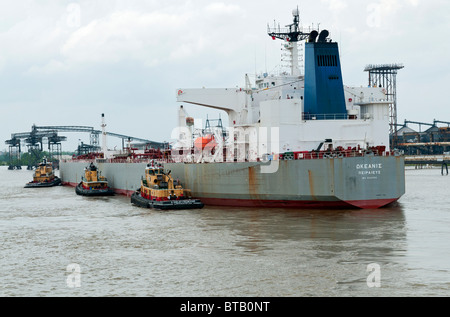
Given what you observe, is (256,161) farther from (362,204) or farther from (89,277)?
(89,277)

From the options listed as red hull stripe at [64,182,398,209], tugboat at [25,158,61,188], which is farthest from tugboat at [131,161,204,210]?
tugboat at [25,158,61,188]

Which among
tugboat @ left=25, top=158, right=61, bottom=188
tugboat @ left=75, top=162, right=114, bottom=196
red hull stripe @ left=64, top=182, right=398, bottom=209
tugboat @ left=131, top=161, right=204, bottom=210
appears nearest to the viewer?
red hull stripe @ left=64, top=182, right=398, bottom=209

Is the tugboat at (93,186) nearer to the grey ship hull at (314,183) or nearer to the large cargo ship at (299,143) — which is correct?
the large cargo ship at (299,143)

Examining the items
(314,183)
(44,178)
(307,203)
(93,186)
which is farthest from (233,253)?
(44,178)

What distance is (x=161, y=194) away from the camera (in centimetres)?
3456

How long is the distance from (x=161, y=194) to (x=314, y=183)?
10.2m

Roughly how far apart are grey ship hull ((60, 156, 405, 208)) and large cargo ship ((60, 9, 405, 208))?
53 millimetres

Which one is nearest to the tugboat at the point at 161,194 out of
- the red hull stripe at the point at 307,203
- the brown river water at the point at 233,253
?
the brown river water at the point at 233,253

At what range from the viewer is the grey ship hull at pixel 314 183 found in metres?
29.1

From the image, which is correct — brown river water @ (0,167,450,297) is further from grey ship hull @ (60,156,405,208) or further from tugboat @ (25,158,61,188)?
tugboat @ (25,158,61,188)

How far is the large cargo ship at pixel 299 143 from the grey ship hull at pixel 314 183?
2.1 inches

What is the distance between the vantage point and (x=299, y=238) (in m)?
22.6

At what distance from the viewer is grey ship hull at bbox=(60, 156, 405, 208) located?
2909 cm

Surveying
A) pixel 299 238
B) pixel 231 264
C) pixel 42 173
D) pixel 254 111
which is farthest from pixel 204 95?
pixel 42 173
